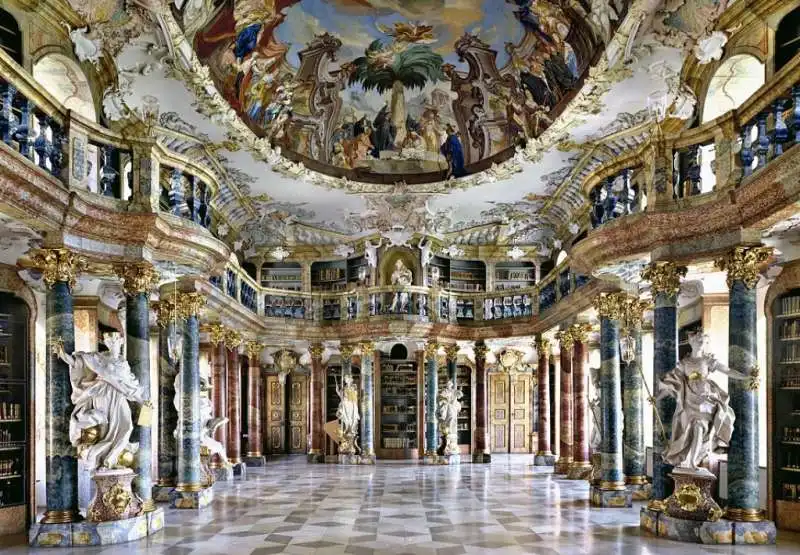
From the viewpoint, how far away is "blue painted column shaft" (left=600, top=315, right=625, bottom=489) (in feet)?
54.2

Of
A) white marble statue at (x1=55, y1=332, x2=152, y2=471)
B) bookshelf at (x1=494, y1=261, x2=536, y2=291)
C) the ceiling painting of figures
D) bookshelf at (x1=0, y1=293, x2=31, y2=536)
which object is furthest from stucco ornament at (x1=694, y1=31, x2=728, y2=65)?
bookshelf at (x1=494, y1=261, x2=536, y2=291)

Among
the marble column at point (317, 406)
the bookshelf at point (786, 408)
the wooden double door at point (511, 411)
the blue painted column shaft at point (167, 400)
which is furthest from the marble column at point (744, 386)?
the wooden double door at point (511, 411)

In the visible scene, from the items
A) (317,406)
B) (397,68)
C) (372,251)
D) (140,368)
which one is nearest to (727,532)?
(140,368)

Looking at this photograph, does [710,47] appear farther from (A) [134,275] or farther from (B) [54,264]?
(B) [54,264]

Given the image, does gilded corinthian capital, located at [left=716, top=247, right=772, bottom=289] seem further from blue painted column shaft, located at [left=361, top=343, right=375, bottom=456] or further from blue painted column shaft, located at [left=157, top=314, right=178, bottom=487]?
blue painted column shaft, located at [left=361, top=343, right=375, bottom=456]

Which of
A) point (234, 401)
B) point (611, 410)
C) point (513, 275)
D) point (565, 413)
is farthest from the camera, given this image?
point (513, 275)

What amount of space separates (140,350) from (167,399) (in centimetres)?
355

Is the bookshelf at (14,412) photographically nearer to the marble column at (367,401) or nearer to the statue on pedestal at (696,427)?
the statue on pedestal at (696,427)

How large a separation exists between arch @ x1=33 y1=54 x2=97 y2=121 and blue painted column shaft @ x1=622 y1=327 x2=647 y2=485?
38.1 ft

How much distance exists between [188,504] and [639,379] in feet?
31.6

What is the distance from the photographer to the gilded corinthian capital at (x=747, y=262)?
1196cm

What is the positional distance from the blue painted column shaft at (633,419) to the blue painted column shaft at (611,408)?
23 centimetres

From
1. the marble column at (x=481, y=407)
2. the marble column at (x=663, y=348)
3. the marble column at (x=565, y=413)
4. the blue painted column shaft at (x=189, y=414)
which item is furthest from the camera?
the marble column at (x=481, y=407)

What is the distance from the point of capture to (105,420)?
12.3m
